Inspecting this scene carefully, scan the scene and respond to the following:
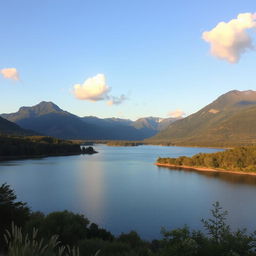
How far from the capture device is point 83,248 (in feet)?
57.0

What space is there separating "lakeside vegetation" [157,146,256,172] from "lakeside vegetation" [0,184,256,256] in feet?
262

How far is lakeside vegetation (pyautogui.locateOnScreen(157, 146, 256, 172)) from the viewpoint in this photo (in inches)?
3809

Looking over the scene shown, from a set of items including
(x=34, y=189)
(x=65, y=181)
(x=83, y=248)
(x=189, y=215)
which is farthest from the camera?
(x=65, y=181)

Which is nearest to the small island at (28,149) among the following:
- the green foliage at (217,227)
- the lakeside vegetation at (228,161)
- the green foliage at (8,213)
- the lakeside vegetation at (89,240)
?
the lakeside vegetation at (228,161)

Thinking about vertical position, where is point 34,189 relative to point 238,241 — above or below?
below

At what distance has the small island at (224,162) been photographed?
95.8 metres

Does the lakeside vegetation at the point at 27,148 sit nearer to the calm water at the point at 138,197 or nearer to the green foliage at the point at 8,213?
the calm water at the point at 138,197

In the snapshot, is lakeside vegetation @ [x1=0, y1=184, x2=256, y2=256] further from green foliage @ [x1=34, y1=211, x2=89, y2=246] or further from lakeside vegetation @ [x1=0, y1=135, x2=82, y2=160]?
lakeside vegetation @ [x1=0, y1=135, x2=82, y2=160]

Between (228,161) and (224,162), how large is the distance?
1400 mm

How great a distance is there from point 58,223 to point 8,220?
13.3 feet

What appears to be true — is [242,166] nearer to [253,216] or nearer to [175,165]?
[175,165]

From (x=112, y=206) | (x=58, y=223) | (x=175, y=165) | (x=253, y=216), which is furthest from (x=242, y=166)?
(x=58, y=223)

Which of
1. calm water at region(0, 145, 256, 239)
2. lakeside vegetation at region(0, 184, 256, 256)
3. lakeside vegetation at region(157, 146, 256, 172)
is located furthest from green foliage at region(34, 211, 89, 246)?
lakeside vegetation at region(157, 146, 256, 172)

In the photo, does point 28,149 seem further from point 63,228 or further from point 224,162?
point 63,228
